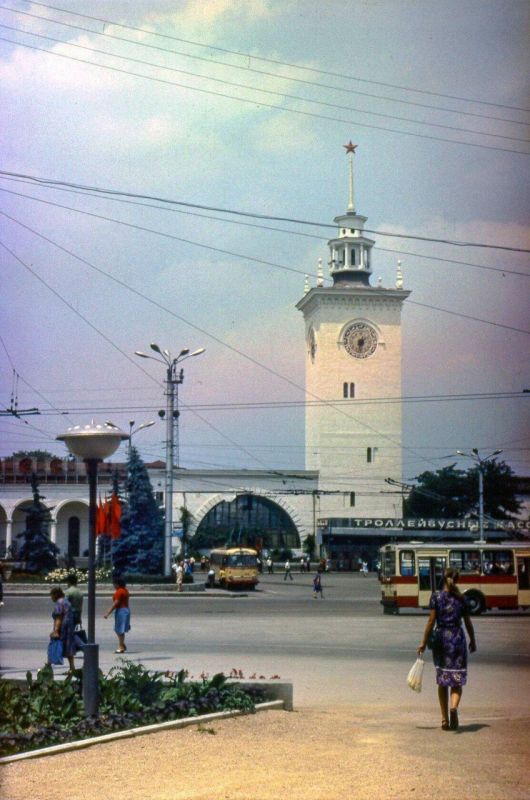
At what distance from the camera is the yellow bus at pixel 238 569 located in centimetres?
4566

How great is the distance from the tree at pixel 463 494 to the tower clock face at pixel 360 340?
11.2 metres

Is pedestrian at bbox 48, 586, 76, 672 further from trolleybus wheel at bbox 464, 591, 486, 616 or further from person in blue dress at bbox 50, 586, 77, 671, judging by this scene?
trolleybus wheel at bbox 464, 591, 486, 616

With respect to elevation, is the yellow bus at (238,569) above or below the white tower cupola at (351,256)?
below

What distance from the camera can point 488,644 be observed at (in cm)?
2000

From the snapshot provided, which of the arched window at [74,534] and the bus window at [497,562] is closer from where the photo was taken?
the bus window at [497,562]

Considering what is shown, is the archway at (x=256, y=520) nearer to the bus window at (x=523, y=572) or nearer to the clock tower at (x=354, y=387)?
the clock tower at (x=354, y=387)

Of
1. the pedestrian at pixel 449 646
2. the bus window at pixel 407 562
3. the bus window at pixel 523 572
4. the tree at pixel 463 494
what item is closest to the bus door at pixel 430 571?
the bus window at pixel 407 562

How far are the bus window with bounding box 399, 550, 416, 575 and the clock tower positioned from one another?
5204 cm

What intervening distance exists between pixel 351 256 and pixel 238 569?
4715cm

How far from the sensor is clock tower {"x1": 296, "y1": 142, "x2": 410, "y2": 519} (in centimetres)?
8419

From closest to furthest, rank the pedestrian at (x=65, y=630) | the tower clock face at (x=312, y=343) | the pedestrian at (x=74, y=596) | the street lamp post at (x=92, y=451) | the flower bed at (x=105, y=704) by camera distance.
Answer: the flower bed at (x=105, y=704) < the street lamp post at (x=92, y=451) < the pedestrian at (x=65, y=630) < the pedestrian at (x=74, y=596) < the tower clock face at (x=312, y=343)

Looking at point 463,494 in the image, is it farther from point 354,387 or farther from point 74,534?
point 74,534

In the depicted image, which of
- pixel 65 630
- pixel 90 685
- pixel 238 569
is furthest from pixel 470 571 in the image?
pixel 90 685

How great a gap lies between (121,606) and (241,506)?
2665 inches
